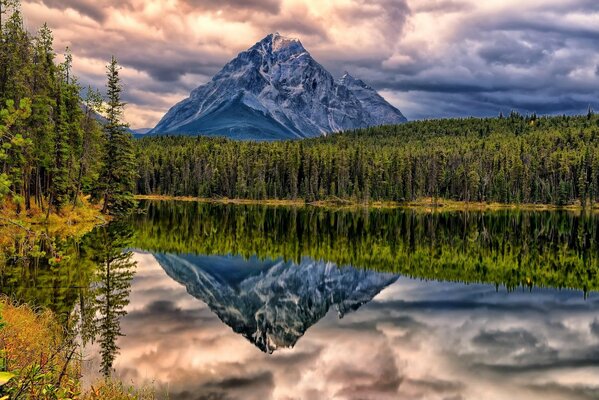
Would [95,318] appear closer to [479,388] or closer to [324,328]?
[324,328]

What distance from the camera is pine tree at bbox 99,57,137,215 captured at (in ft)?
309

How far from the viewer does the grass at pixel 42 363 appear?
1082 centimetres

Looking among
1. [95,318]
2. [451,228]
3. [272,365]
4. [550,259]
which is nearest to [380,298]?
[272,365]

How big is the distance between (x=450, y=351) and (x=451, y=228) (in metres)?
77.0

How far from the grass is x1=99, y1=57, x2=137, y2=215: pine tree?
7142cm

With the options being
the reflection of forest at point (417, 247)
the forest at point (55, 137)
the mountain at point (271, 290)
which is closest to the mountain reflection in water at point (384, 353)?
the mountain at point (271, 290)

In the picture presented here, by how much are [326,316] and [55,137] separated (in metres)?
52.8

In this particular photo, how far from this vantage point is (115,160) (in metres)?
94.2

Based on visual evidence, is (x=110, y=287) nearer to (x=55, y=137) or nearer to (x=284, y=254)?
(x=284, y=254)

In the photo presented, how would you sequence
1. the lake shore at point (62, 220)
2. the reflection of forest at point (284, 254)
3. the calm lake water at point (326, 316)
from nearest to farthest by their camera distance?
the calm lake water at point (326, 316) → the reflection of forest at point (284, 254) → the lake shore at point (62, 220)

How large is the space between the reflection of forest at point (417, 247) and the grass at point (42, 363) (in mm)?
35765

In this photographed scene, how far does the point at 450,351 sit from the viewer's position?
2684 centimetres

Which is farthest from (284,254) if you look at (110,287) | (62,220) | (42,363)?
(42,363)

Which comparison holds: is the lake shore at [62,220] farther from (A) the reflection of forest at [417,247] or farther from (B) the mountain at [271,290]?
(B) the mountain at [271,290]
